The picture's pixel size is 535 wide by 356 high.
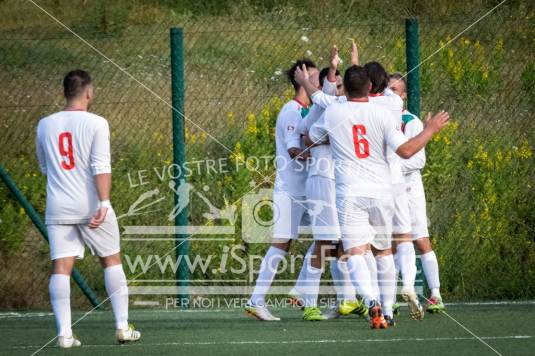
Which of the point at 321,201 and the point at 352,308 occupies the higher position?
the point at 321,201

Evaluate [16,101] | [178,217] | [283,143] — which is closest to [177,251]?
[178,217]

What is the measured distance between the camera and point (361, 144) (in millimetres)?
7965

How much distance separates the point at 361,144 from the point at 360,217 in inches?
21.9

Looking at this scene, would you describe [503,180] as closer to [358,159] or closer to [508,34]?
[508,34]

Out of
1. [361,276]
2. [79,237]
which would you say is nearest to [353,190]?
[361,276]

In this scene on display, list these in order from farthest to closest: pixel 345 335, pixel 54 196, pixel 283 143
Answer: pixel 283 143 < pixel 345 335 < pixel 54 196

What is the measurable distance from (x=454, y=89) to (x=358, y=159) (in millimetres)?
4901

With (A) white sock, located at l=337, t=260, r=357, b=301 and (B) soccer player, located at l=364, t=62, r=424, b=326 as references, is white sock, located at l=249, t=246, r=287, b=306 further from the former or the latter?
(B) soccer player, located at l=364, t=62, r=424, b=326

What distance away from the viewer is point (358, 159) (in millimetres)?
7988

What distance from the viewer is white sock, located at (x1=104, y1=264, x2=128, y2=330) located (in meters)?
7.41

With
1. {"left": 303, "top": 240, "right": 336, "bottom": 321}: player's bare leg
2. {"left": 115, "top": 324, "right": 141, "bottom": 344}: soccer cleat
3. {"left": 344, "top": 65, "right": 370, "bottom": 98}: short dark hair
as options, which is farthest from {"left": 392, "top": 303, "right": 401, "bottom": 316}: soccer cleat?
{"left": 115, "top": 324, "right": 141, "bottom": 344}: soccer cleat

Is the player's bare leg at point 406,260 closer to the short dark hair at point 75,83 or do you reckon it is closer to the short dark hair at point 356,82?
the short dark hair at point 356,82

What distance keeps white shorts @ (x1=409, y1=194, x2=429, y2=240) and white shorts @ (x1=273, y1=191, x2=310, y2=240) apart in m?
0.95

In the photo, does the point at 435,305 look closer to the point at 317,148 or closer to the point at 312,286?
the point at 312,286
